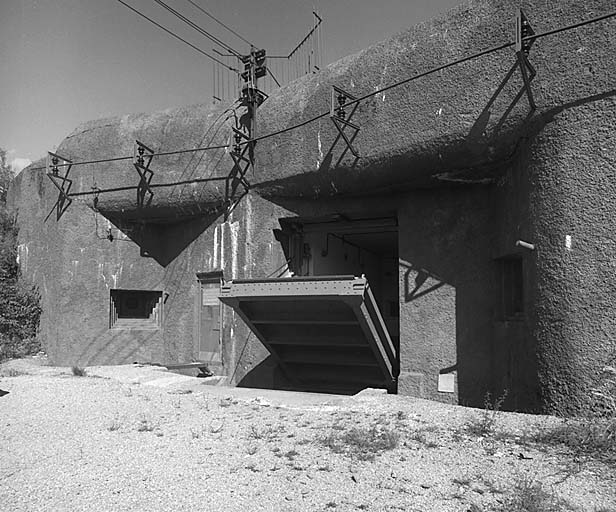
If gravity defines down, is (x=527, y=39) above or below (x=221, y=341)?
above

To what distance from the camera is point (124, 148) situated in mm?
12102

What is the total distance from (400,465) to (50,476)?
2.90m

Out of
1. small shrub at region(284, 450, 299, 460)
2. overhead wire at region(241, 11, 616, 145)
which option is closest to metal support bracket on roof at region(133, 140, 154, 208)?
overhead wire at region(241, 11, 616, 145)

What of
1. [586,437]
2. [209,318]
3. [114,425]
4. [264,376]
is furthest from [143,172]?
[586,437]

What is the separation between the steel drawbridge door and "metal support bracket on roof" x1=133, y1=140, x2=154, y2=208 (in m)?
4.14

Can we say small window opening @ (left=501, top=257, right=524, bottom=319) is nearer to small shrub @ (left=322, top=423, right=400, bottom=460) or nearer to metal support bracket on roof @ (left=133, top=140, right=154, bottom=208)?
small shrub @ (left=322, top=423, right=400, bottom=460)

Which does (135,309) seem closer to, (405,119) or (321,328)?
(321,328)

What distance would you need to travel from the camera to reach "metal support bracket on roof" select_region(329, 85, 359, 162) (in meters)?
8.58

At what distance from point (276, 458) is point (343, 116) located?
222 inches

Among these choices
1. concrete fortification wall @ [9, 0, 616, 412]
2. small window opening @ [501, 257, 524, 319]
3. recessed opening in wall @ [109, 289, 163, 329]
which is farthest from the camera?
recessed opening in wall @ [109, 289, 163, 329]

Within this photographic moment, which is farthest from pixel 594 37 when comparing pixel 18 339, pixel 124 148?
pixel 18 339

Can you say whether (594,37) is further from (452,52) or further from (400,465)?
(400,465)

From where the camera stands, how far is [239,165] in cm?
1067

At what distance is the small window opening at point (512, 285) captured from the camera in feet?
27.1
